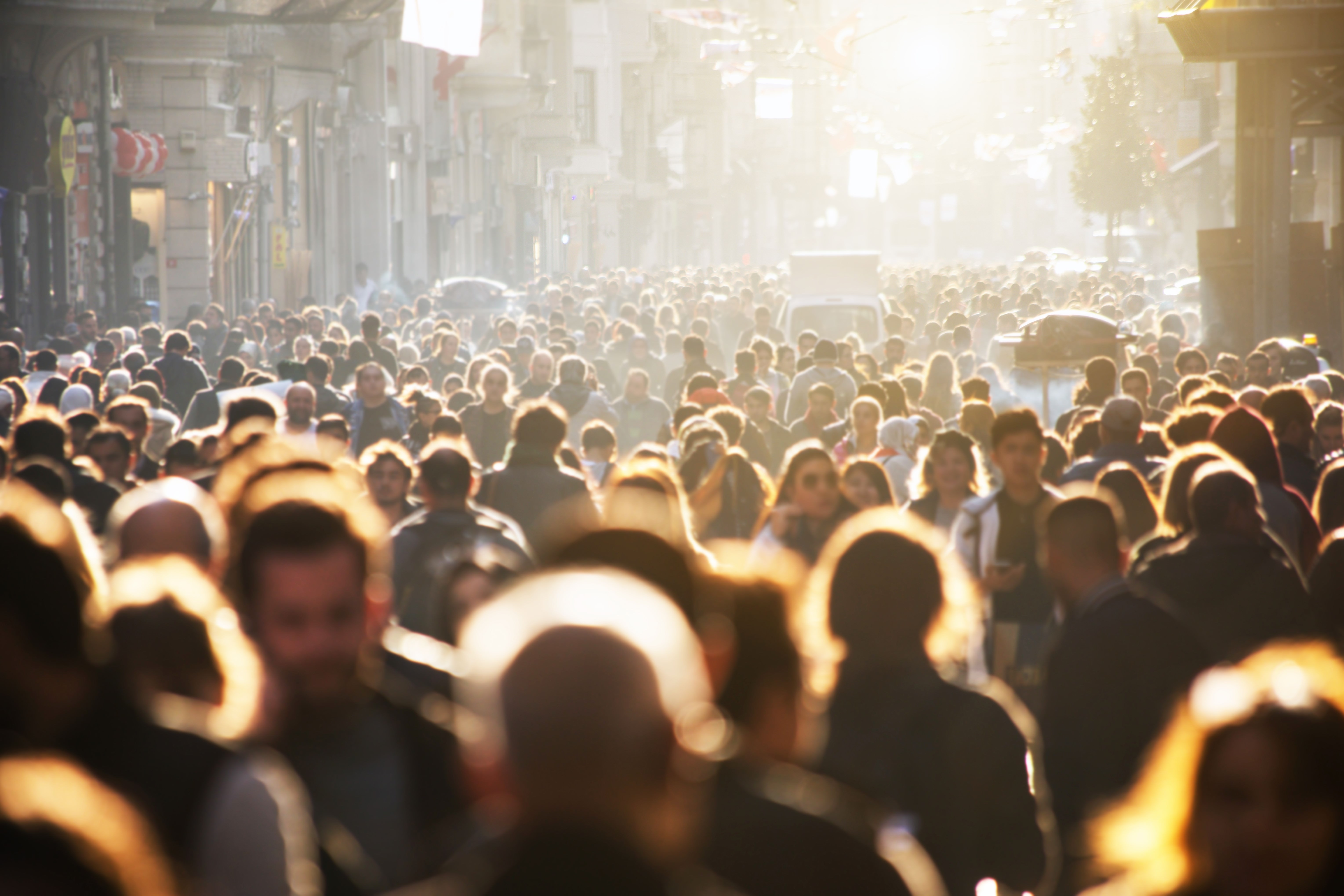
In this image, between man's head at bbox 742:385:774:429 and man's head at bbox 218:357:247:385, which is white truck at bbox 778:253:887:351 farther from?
man's head at bbox 218:357:247:385

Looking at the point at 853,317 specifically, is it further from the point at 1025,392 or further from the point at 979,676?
the point at 979,676

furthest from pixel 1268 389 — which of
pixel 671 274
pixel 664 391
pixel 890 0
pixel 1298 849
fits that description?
pixel 890 0

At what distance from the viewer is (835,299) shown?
24906 mm

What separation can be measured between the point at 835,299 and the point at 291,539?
21632 millimetres

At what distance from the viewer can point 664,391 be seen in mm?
19000

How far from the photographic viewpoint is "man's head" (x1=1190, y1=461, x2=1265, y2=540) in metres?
6.15

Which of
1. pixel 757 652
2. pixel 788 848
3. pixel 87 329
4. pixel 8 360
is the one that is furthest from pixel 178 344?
pixel 788 848

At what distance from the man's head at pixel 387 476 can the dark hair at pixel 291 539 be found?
4571mm

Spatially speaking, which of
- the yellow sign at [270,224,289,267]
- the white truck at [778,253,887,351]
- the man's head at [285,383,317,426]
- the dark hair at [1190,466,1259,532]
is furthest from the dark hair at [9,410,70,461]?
the yellow sign at [270,224,289,267]

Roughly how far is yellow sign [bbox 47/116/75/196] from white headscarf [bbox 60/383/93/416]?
12490 mm

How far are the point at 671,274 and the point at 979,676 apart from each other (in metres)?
58.5

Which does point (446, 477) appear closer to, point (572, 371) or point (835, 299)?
point (572, 371)

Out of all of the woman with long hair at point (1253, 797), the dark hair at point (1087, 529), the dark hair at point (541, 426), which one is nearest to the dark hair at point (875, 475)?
the dark hair at point (541, 426)

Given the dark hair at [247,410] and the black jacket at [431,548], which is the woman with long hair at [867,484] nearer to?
the black jacket at [431,548]
